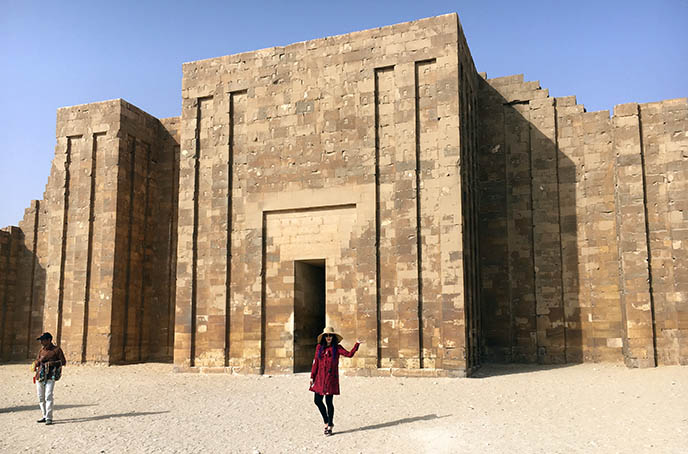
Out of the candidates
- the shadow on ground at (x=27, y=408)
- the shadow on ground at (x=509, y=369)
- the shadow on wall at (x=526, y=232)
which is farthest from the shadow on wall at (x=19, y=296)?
the shadow on wall at (x=526, y=232)

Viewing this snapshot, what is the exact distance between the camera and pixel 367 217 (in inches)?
574

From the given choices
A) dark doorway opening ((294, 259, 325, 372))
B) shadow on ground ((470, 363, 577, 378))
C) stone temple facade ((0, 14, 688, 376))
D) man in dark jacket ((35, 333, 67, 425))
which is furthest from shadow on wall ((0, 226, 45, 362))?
shadow on ground ((470, 363, 577, 378))

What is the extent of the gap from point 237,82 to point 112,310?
8.03 m

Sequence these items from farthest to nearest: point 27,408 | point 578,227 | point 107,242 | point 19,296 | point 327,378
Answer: point 19,296, point 107,242, point 578,227, point 27,408, point 327,378

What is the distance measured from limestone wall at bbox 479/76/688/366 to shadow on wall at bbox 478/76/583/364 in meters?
0.03

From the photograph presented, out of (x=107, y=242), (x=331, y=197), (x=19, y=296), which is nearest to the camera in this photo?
(x=331, y=197)

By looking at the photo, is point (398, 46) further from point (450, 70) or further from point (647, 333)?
point (647, 333)

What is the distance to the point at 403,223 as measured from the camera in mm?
14273

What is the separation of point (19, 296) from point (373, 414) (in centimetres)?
1716

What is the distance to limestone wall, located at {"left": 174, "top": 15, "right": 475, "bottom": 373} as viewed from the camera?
14.0 meters

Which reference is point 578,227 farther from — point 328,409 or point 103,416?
point 103,416

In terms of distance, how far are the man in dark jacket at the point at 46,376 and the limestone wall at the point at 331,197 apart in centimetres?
587

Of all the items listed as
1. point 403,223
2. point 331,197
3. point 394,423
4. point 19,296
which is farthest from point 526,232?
point 19,296

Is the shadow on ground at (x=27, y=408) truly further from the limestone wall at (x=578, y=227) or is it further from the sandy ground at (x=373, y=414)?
the limestone wall at (x=578, y=227)
